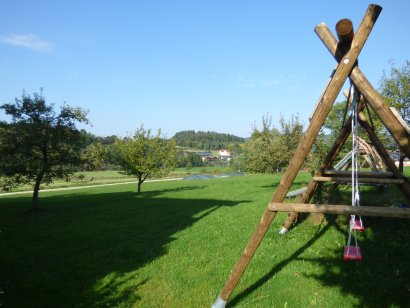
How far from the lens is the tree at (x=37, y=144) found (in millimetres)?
15242

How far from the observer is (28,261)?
7.30 metres

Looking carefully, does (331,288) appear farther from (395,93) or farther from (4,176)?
(395,93)

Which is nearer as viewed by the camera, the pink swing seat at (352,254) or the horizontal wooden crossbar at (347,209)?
the horizontal wooden crossbar at (347,209)

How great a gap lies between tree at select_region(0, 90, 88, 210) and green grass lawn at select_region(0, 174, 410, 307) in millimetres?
5919

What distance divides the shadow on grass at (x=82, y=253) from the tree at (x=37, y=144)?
8.63 feet

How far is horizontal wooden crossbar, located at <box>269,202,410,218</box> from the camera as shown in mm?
3793

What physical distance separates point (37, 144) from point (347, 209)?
15845 millimetres

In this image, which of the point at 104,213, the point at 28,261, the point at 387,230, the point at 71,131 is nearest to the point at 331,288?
the point at 387,230

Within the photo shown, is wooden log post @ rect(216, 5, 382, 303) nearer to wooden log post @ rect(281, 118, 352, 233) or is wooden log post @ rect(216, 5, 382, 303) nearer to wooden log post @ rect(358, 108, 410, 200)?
wooden log post @ rect(281, 118, 352, 233)

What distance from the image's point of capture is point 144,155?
24594mm

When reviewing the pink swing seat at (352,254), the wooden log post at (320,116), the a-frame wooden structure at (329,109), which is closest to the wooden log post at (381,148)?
the pink swing seat at (352,254)

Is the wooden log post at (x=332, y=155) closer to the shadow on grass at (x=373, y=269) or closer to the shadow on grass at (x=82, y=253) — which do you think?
the shadow on grass at (x=373, y=269)

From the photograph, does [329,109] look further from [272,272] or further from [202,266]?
[202,266]

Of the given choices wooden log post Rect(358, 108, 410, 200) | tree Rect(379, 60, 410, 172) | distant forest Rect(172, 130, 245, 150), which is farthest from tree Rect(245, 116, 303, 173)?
distant forest Rect(172, 130, 245, 150)
